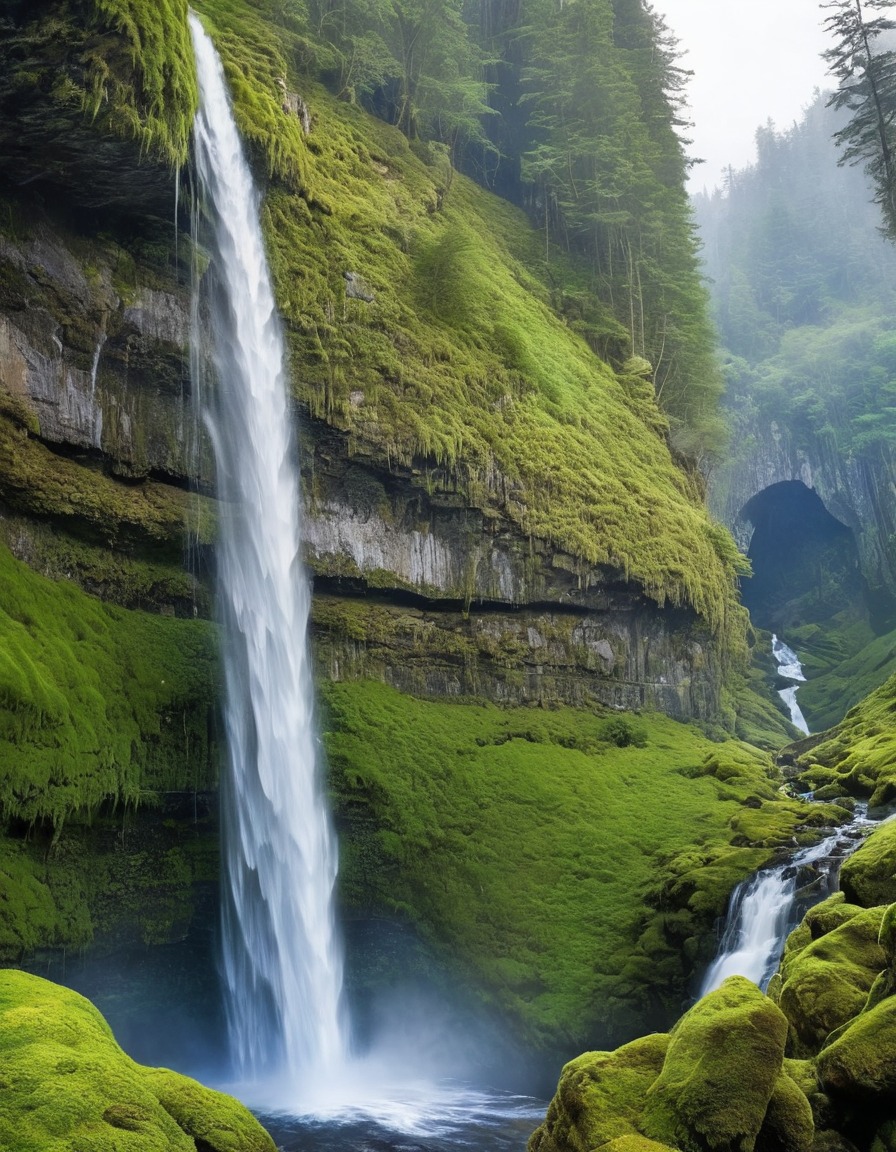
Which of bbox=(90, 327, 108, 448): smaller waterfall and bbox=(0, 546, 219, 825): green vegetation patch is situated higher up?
bbox=(90, 327, 108, 448): smaller waterfall

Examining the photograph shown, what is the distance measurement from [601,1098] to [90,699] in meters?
11.7

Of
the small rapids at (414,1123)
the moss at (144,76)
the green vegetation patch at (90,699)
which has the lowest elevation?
the small rapids at (414,1123)

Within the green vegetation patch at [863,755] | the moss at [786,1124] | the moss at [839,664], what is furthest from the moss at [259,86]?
the moss at [839,664]

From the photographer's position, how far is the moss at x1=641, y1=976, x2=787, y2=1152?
7.55 meters

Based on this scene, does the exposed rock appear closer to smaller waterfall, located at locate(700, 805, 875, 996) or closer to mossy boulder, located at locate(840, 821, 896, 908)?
smaller waterfall, located at locate(700, 805, 875, 996)

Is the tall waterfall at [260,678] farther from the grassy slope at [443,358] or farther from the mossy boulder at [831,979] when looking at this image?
the mossy boulder at [831,979]

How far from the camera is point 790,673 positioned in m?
47.7

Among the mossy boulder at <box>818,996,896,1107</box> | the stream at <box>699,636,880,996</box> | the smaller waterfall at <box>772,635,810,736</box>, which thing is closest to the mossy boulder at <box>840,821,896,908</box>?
the mossy boulder at <box>818,996,896,1107</box>

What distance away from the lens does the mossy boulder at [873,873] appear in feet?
35.9

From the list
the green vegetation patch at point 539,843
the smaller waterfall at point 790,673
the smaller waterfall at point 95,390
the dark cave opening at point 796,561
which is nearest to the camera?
the green vegetation patch at point 539,843

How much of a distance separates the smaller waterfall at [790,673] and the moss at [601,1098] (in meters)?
34.5

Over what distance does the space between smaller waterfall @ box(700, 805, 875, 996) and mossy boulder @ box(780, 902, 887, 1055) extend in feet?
15.3

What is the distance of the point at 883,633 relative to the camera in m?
50.2

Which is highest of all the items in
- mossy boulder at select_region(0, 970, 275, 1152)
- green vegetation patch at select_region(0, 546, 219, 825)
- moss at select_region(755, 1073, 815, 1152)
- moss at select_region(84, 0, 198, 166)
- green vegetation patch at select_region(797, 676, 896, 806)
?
moss at select_region(84, 0, 198, 166)
